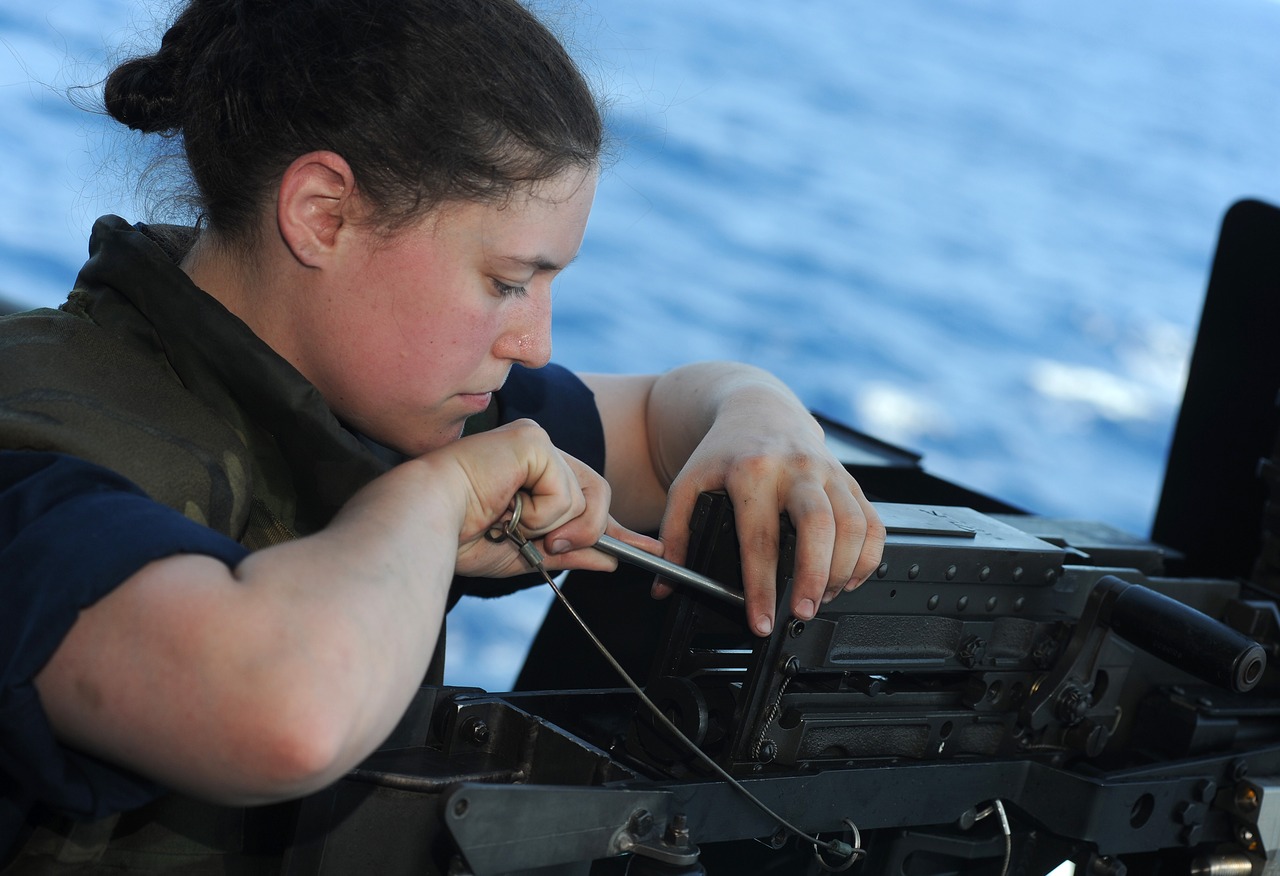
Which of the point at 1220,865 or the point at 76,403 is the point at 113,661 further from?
the point at 1220,865

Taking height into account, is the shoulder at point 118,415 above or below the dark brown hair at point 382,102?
below

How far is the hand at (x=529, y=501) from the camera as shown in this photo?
76cm

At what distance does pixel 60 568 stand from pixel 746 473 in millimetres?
495

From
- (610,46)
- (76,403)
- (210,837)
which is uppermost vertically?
(610,46)

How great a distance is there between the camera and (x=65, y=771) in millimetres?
597

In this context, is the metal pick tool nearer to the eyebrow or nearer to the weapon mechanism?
the weapon mechanism

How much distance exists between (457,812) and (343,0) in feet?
1.77

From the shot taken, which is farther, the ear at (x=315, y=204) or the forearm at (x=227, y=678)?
the ear at (x=315, y=204)

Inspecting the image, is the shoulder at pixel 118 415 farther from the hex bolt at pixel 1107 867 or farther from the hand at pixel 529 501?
the hex bolt at pixel 1107 867

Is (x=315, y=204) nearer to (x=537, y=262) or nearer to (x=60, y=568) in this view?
(x=537, y=262)

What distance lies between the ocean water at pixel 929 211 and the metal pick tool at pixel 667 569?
7.97 feet

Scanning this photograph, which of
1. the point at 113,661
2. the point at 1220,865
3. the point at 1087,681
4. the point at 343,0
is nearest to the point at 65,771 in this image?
the point at 113,661

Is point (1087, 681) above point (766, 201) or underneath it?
underneath

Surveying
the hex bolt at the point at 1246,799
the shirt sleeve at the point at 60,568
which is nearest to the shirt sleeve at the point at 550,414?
the shirt sleeve at the point at 60,568
